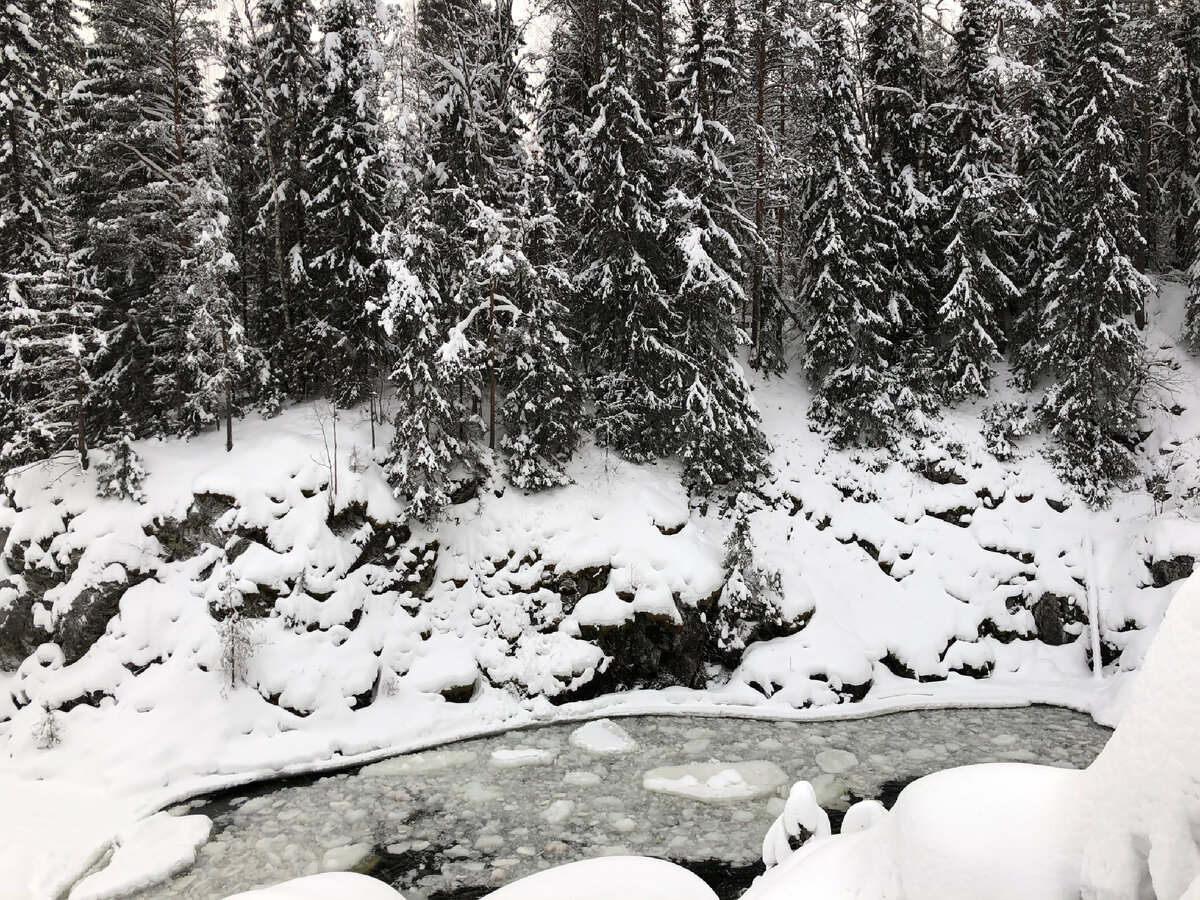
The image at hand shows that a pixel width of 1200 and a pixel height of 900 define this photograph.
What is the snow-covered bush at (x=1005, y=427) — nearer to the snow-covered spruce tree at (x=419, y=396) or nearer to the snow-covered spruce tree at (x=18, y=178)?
the snow-covered spruce tree at (x=419, y=396)

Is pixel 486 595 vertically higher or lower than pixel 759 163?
lower

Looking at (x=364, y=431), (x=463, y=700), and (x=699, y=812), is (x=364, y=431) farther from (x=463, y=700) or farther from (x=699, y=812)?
(x=699, y=812)

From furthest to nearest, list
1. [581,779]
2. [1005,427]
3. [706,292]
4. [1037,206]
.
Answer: [1037,206] < [1005,427] < [706,292] < [581,779]

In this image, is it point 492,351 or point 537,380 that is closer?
point 537,380

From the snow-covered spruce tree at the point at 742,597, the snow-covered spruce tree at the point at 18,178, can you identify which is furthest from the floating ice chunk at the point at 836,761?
the snow-covered spruce tree at the point at 18,178

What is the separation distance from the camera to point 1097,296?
15930 millimetres

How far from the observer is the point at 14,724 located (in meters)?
11.5

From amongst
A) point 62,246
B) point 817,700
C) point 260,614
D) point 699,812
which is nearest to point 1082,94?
point 817,700

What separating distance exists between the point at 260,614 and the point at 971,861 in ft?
42.4

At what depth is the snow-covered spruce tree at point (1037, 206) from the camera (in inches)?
691

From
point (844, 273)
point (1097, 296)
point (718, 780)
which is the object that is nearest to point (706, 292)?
point (844, 273)

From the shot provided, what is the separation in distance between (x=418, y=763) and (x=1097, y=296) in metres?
18.5

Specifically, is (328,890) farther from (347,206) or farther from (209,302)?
(347,206)

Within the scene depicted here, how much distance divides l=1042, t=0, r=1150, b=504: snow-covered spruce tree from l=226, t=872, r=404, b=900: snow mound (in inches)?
676
